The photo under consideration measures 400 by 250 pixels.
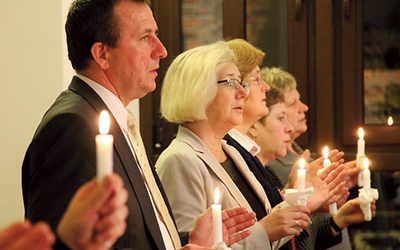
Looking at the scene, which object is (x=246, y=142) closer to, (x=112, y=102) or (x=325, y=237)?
(x=325, y=237)

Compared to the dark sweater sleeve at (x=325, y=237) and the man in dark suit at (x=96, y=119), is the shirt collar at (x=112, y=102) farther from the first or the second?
the dark sweater sleeve at (x=325, y=237)

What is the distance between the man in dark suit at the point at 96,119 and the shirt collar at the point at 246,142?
0.91 meters

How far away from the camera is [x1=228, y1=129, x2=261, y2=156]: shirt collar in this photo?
324 centimetres

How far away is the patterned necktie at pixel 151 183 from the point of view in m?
2.12

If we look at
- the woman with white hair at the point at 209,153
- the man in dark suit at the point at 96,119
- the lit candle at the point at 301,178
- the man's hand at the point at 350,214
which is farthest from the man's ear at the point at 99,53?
the man's hand at the point at 350,214

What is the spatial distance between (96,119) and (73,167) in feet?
0.52

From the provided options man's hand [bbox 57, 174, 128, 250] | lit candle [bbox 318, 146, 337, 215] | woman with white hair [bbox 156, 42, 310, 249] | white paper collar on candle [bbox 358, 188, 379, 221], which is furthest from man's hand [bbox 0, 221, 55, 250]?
white paper collar on candle [bbox 358, 188, 379, 221]

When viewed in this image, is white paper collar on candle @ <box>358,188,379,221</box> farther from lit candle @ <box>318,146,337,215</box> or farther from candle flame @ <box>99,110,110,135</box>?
candle flame @ <box>99,110,110,135</box>

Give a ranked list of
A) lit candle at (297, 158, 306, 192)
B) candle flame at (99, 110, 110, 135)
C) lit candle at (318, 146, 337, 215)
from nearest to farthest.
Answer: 1. candle flame at (99, 110, 110, 135)
2. lit candle at (297, 158, 306, 192)
3. lit candle at (318, 146, 337, 215)

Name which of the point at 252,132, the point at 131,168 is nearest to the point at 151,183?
the point at 131,168

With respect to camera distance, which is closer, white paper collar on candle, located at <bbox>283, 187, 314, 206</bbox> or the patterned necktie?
the patterned necktie

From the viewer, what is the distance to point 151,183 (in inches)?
84.8

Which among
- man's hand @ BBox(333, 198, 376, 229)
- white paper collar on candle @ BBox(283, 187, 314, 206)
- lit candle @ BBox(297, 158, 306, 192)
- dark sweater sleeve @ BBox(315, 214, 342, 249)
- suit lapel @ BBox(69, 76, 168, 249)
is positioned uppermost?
suit lapel @ BBox(69, 76, 168, 249)

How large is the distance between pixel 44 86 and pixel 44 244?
6.95 ft
